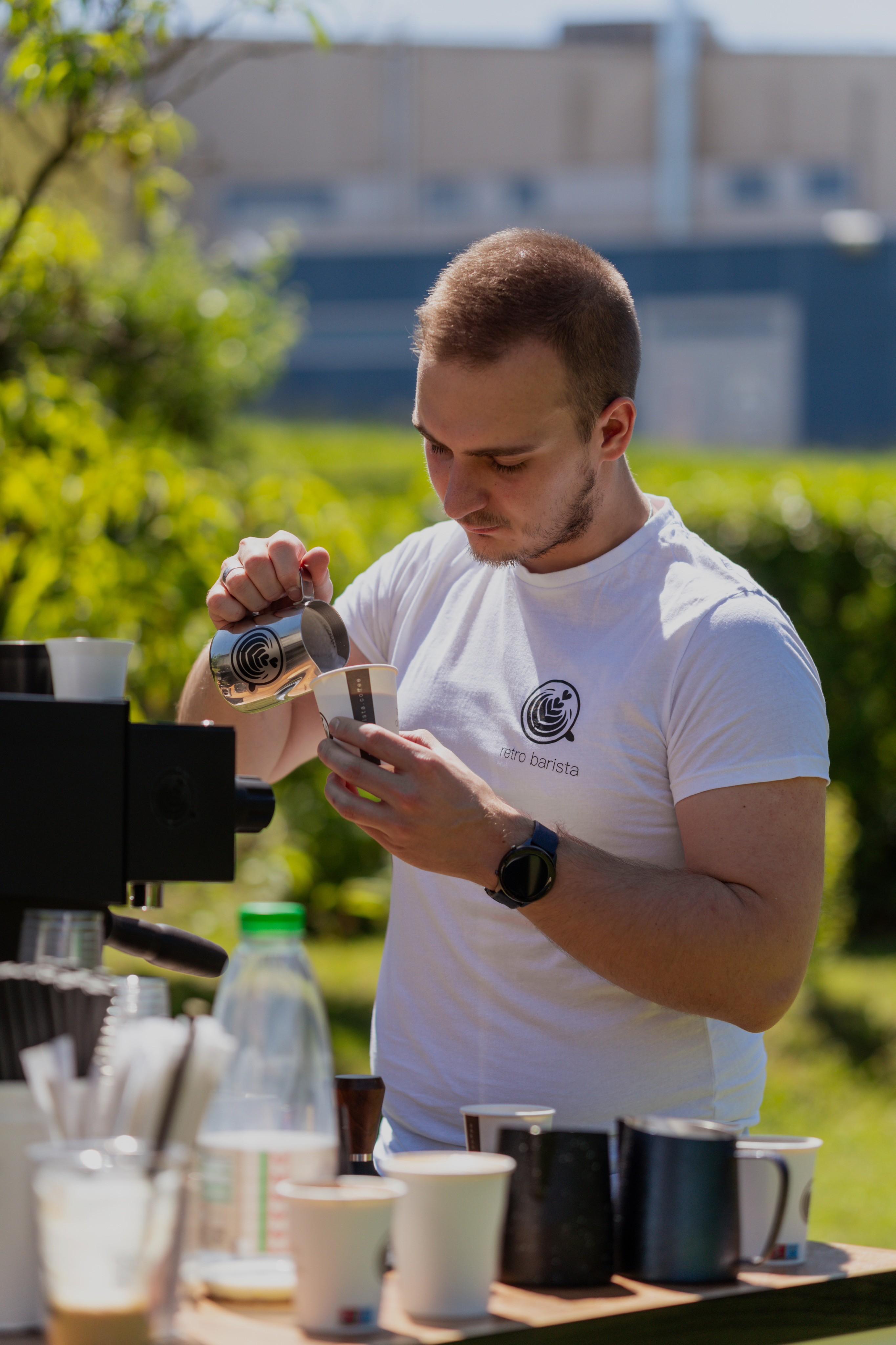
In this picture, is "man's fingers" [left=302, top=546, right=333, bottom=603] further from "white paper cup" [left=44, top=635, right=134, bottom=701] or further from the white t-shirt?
"white paper cup" [left=44, top=635, right=134, bottom=701]

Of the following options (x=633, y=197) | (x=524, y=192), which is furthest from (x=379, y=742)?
(x=633, y=197)

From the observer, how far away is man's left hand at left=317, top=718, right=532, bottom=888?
1652mm

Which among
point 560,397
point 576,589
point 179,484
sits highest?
point 179,484

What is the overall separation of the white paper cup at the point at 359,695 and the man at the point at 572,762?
0.03 meters

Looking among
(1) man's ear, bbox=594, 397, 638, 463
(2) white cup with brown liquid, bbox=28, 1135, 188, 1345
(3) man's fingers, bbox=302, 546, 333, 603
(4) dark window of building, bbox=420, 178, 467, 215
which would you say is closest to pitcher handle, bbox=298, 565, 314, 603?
(3) man's fingers, bbox=302, 546, 333, 603

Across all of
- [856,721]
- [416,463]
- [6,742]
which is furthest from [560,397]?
[416,463]

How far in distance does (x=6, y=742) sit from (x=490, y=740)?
0.83 metres

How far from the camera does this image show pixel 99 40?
323cm

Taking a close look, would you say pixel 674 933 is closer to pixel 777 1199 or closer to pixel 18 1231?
pixel 777 1199

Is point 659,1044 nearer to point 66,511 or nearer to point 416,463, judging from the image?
point 66,511

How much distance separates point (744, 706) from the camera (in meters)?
1.86

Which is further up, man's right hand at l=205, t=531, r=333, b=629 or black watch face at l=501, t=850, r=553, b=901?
man's right hand at l=205, t=531, r=333, b=629

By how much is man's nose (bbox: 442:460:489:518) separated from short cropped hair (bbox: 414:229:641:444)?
15cm

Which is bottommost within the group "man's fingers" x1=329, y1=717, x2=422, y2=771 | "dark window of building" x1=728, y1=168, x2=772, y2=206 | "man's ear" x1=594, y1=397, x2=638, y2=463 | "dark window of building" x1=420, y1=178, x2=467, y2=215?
"man's fingers" x1=329, y1=717, x2=422, y2=771
